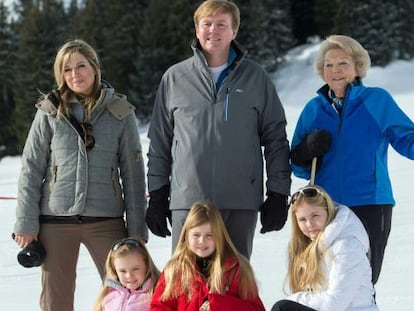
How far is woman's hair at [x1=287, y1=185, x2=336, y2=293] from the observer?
347 centimetres

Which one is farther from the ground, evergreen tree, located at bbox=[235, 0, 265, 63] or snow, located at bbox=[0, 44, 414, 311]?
evergreen tree, located at bbox=[235, 0, 265, 63]

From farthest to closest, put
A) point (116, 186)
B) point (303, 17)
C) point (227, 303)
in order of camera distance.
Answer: point (303, 17)
point (116, 186)
point (227, 303)

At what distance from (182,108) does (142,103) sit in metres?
27.0

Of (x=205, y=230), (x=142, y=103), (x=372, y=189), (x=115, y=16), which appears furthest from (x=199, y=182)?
(x=115, y=16)

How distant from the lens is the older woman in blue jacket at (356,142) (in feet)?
12.0

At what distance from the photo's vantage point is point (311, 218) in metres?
3.54

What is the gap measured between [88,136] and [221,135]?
2.48ft

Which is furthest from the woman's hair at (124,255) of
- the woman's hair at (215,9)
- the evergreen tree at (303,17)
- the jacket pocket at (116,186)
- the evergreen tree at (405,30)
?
the evergreen tree at (303,17)

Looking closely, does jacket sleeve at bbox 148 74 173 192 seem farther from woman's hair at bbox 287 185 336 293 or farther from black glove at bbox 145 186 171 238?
woman's hair at bbox 287 185 336 293

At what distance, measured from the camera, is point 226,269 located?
3.53 m

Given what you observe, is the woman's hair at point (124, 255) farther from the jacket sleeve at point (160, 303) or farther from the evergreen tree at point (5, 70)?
the evergreen tree at point (5, 70)

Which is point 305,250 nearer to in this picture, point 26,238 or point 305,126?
point 305,126

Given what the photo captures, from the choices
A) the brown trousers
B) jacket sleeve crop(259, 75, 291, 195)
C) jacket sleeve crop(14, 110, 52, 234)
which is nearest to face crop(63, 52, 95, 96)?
jacket sleeve crop(14, 110, 52, 234)

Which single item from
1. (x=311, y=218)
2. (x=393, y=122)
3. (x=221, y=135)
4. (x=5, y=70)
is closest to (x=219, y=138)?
(x=221, y=135)
